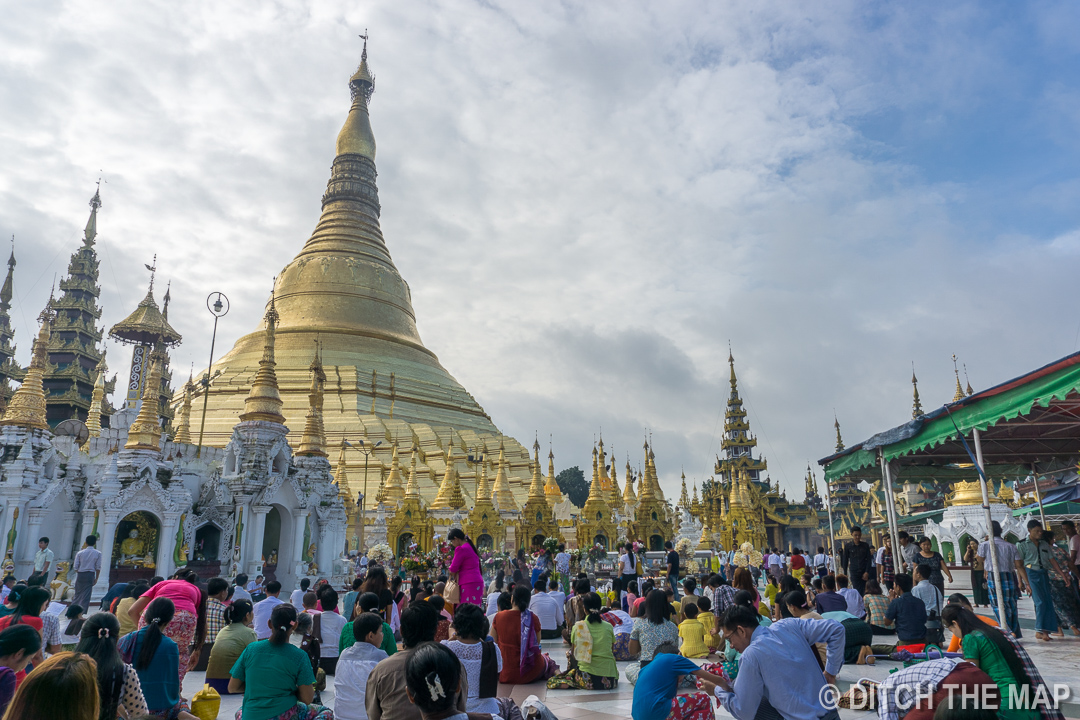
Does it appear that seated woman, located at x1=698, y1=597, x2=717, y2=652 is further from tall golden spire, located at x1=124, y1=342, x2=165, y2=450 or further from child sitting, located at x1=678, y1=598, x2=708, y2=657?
tall golden spire, located at x1=124, y1=342, x2=165, y2=450

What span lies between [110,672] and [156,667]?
3.77ft

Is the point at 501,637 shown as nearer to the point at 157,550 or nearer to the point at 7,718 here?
the point at 7,718

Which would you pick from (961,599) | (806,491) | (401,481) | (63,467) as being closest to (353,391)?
(401,481)

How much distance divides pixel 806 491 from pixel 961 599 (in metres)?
51.6

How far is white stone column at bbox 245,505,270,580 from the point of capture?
19.1 metres

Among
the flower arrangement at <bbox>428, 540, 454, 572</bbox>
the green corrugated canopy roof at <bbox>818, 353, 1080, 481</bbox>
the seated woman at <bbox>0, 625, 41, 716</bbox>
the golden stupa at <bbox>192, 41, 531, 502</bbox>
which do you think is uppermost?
the golden stupa at <bbox>192, 41, 531, 502</bbox>

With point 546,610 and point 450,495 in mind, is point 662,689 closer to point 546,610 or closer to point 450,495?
point 546,610

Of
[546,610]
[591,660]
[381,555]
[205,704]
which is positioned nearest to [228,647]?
[205,704]

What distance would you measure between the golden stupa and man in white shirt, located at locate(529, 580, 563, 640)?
23024mm

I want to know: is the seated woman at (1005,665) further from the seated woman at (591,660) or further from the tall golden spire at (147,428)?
the tall golden spire at (147,428)

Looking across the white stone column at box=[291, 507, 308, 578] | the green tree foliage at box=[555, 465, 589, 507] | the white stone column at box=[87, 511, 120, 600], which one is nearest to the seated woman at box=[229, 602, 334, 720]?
the white stone column at box=[87, 511, 120, 600]

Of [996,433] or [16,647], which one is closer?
Result: [16,647]

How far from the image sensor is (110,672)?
3639 millimetres

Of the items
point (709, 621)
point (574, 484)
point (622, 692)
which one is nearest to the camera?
point (622, 692)
